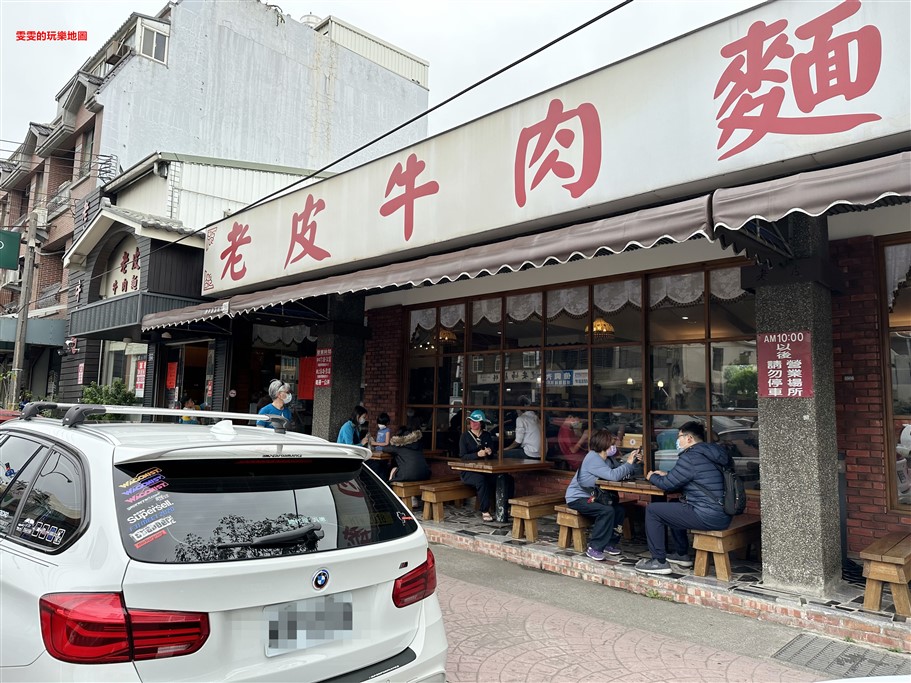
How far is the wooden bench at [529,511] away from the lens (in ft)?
22.3

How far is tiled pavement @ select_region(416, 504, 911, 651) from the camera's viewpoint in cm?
444

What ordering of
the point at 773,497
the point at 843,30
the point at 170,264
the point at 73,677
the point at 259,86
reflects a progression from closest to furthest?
the point at 73,677
the point at 843,30
the point at 773,497
the point at 170,264
the point at 259,86

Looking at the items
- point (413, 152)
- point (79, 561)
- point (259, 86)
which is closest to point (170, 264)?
point (413, 152)

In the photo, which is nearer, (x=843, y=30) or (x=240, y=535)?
(x=240, y=535)

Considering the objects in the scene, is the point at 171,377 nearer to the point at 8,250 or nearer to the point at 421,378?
the point at 421,378

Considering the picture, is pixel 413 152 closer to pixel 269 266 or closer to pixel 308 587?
pixel 269 266

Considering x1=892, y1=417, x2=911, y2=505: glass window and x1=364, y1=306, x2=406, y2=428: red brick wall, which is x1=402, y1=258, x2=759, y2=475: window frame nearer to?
x1=364, y1=306, x2=406, y2=428: red brick wall

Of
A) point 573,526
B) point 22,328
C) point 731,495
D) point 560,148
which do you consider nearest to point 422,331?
point 560,148

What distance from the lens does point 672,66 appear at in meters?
5.59

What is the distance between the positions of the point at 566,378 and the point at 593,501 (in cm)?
245

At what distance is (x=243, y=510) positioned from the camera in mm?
2451

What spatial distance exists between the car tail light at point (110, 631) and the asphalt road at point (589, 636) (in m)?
2.26

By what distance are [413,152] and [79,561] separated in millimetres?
6655

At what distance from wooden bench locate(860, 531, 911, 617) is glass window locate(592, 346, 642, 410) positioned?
3154 mm
